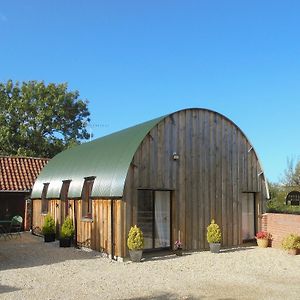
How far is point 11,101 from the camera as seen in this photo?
39531 millimetres

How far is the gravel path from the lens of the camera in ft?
30.3

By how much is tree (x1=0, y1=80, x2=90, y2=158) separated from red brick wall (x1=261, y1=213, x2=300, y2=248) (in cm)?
2576

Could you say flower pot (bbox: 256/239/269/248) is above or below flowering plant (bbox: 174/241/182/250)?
below

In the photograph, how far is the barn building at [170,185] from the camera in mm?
14461

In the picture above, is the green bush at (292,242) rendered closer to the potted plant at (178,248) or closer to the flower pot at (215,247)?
the flower pot at (215,247)

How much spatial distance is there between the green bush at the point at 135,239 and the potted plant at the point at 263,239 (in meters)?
5.53

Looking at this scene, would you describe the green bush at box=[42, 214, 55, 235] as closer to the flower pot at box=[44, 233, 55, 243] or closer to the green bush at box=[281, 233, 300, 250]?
the flower pot at box=[44, 233, 55, 243]

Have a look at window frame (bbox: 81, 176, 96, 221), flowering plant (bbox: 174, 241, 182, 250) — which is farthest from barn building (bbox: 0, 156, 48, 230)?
flowering plant (bbox: 174, 241, 182, 250)

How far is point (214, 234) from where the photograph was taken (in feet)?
49.8

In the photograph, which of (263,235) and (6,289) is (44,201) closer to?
(263,235)

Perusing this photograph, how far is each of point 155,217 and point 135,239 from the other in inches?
72.5

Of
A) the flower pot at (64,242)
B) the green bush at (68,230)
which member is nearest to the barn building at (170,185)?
the green bush at (68,230)

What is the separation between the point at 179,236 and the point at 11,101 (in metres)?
28.8

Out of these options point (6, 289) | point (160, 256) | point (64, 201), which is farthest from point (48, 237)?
point (6, 289)
